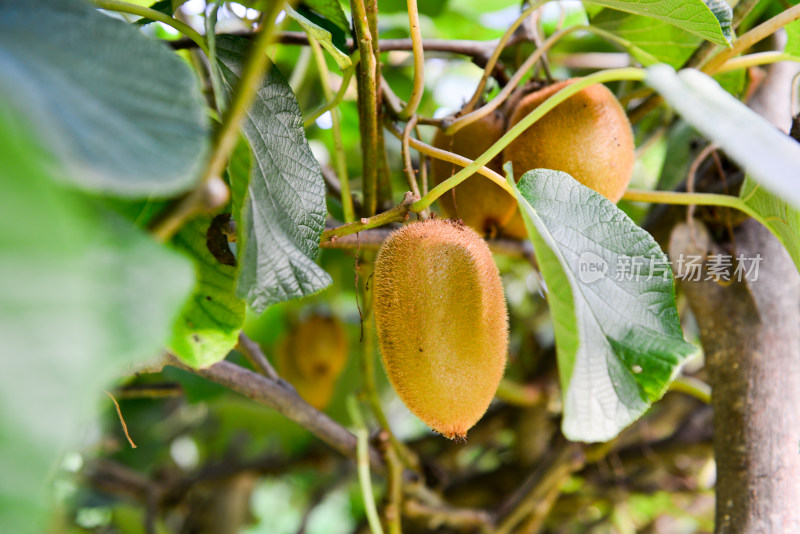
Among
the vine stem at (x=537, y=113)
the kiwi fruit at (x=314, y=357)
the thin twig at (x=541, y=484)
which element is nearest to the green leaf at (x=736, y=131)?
the vine stem at (x=537, y=113)

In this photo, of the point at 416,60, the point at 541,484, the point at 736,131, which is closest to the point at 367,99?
the point at 416,60

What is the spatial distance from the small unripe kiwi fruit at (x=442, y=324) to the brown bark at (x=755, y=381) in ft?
0.93

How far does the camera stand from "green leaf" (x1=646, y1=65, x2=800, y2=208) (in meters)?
0.26

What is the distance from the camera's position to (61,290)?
0.20 meters

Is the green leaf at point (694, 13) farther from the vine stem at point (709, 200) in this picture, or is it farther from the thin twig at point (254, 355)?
the thin twig at point (254, 355)

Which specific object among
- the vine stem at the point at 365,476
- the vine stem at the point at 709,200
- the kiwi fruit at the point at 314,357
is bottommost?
the kiwi fruit at the point at 314,357

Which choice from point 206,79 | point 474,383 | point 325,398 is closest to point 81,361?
point 474,383

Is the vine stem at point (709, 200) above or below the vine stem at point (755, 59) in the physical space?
below

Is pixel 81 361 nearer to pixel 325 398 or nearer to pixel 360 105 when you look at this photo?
pixel 360 105

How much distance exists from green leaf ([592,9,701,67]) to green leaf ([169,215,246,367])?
0.44 m

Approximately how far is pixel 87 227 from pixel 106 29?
11 cm

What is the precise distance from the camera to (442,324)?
0.43 metres

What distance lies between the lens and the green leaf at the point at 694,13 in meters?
0.47

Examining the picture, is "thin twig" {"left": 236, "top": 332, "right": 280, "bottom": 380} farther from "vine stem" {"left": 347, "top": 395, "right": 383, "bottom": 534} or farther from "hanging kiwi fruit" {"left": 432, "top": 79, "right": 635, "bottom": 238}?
"hanging kiwi fruit" {"left": 432, "top": 79, "right": 635, "bottom": 238}
